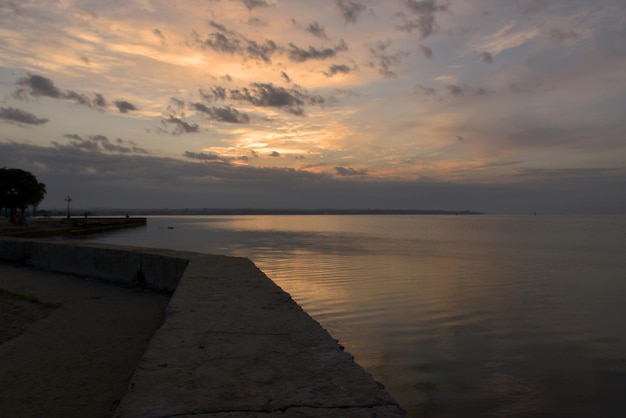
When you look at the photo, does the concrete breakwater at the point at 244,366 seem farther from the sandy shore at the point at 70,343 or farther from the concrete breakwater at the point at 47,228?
the concrete breakwater at the point at 47,228

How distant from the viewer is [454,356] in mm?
7566

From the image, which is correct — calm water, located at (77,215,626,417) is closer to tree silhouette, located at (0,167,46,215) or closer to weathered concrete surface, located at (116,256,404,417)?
weathered concrete surface, located at (116,256,404,417)

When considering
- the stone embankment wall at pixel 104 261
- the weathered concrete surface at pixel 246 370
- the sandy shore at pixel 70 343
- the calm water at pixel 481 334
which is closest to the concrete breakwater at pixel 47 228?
the stone embankment wall at pixel 104 261

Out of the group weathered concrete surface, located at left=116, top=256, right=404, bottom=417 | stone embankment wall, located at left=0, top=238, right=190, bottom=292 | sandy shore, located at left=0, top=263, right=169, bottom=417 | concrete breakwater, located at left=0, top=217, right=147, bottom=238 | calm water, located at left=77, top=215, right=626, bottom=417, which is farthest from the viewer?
concrete breakwater, located at left=0, top=217, right=147, bottom=238

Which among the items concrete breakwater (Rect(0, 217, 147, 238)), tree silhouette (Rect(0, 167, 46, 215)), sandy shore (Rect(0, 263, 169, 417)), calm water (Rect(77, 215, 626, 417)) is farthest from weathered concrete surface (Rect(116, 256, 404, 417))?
tree silhouette (Rect(0, 167, 46, 215))

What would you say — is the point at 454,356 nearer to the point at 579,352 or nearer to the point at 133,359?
the point at 579,352

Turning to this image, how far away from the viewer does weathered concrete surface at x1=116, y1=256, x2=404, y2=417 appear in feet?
9.29

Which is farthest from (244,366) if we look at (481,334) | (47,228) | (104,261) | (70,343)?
(47,228)

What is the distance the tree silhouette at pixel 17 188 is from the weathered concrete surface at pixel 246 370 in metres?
61.0

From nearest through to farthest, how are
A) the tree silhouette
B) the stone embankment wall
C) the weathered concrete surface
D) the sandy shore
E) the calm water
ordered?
the weathered concrete surface
the sandy shore
the calm water
the stone embankment wall
the tree silhouette

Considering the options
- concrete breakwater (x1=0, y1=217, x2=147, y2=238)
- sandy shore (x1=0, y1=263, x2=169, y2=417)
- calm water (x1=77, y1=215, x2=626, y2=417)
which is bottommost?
calm water (x1=77, y1=215, x2=626, y2=417)

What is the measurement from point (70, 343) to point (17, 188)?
6321cm

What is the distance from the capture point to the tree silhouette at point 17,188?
58.3 meters

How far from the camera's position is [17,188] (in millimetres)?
59438
